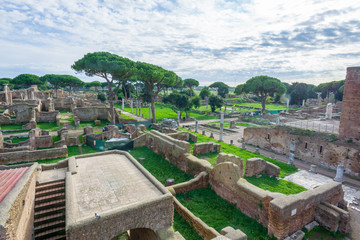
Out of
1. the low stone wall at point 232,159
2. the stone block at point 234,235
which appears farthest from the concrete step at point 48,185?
the low stone wall at point 232,159

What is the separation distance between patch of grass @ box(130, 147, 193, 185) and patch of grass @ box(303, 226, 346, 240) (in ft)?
22.9

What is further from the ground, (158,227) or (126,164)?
(126,164)

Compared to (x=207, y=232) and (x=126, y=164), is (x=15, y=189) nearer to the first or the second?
(x=126, y=164)

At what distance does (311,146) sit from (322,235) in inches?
431

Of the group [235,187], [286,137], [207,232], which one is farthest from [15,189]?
[286,137]

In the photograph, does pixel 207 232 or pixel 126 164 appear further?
pixel 126 164

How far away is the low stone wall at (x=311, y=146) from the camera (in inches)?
614

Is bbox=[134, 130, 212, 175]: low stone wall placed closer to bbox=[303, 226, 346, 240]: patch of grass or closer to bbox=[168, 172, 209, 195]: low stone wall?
bbox=[168, 172, 209, 195]: low stone wall

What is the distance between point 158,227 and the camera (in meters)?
6.62

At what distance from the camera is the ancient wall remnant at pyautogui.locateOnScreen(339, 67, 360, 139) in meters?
15.8

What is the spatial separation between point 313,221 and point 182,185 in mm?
6537

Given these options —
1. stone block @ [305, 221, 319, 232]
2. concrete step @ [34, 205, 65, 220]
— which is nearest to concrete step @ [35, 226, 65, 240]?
concrete step @ [34, 205, 65, 220]

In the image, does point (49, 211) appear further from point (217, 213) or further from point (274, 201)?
point (274, 201)

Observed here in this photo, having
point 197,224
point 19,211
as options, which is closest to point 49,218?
point 19,211
